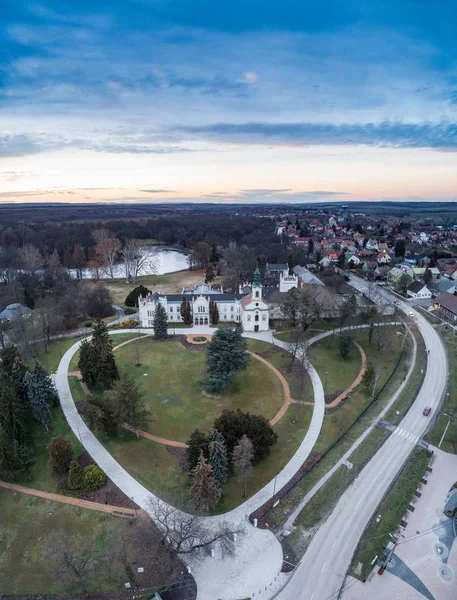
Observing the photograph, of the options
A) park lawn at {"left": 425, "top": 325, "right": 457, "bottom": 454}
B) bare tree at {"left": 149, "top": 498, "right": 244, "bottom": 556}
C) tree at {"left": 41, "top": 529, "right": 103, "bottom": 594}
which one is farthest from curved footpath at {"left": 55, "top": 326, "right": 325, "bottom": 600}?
park lawn at {"left": 425, "top": 325, "right": 457, "bottom": 454}

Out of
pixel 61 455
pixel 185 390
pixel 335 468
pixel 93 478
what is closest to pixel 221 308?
pixel 185 390

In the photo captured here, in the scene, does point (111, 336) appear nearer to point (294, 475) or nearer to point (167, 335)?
point (167, 335)

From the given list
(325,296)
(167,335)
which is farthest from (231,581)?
(325,296)

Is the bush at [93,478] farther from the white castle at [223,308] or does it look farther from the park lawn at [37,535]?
the white castle at [223,308]

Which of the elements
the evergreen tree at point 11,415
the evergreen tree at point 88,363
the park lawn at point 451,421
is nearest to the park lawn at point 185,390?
the evergreen tree at point 88,363

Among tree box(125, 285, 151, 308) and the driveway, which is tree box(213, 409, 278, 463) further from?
tree box(125, 285, 151, 308)

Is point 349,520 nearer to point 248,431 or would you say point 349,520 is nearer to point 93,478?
point 248,431

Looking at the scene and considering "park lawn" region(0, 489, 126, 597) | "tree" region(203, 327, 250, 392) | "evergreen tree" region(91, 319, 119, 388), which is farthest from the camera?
"evergreen tree" region(91, 319, 119, 388)

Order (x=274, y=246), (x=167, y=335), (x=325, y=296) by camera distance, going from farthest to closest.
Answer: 1. (x=274, y=246)
2. (x=325, y=296)
3. (x=167, y=335)
